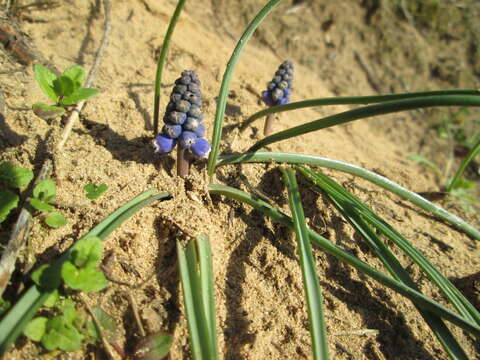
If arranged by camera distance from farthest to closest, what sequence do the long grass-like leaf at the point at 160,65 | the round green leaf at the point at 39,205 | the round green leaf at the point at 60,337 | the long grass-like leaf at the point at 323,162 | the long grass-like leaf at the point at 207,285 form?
the long grass-like leaf at the point at 323,162 < the long grass-like leaf at the point at 160,65 < the round green leaf at the point at 39,205 < the long grass-like leaf at the point at 207,285 < the round green leaf at the point at 60,337

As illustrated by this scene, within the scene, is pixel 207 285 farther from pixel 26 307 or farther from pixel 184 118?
pixel 184 118

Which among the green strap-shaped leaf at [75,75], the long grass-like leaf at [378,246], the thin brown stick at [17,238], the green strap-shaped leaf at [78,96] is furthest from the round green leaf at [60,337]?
the long grass-like leaf at [378,246]

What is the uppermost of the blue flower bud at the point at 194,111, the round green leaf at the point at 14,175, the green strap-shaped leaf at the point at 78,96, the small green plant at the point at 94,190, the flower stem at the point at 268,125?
the flower stem at the point at 268,125

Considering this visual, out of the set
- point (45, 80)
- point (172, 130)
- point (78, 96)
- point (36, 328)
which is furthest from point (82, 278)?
point (45, 80)

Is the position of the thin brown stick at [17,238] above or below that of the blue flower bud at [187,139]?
below

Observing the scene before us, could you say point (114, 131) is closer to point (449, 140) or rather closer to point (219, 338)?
point (219, 338)

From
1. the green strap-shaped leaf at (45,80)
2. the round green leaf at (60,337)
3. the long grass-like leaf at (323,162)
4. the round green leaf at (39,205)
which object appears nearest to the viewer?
the round green leaf at (60,337)

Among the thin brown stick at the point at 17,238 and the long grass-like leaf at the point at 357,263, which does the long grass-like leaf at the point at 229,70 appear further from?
the thin brown stick at the point at 17,238

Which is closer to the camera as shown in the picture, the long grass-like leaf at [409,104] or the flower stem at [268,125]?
the long grass-like leaf at [409,104]
